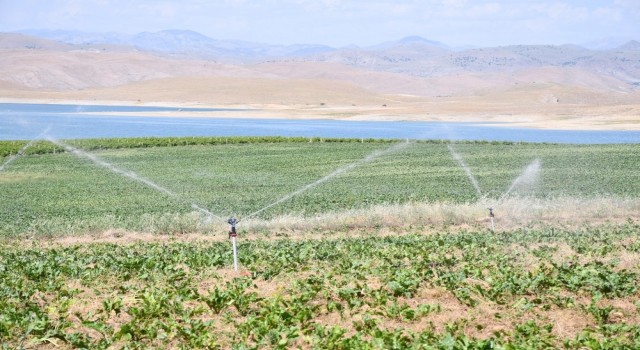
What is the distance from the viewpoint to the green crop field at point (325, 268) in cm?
1237

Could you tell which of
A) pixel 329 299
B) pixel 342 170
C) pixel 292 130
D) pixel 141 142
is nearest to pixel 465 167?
pixel 342 170

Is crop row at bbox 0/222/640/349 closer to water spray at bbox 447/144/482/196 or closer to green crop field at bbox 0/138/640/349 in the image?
green crop field at bbox 0/138/640/349

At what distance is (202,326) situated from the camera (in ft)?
40.9

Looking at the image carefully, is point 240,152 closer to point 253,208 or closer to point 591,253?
point 253,208

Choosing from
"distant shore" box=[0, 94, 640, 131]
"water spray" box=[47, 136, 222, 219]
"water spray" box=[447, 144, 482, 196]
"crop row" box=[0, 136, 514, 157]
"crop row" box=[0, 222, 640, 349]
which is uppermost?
"distant shore" box=[0, 94, 640, 131]

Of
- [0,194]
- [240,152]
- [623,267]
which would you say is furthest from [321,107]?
[623,267]

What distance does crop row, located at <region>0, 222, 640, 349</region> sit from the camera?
39.8ft

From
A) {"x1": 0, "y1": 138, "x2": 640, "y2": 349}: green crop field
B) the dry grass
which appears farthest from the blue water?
the dry grass

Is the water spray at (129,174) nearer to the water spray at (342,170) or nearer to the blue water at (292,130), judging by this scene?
the water spray at (342,170)

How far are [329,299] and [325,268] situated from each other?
2.99 m

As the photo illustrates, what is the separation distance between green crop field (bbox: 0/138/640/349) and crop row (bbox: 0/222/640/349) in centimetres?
4

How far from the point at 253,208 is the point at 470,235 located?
14410 mm

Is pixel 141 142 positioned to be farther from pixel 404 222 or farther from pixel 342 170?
pixel 404 222

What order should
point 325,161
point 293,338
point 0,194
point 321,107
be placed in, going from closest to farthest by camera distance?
point 293,338 < point 0,194 < point 325,161 < point 321,107
